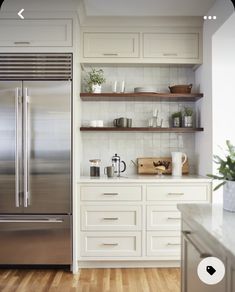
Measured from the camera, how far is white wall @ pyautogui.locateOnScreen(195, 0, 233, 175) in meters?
3.29

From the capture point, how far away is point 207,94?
3518mm

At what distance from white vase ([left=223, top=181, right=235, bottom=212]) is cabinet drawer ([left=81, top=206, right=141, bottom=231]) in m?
1.57

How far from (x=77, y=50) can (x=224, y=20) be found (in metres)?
1.39

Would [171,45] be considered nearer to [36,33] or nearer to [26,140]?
[36,33]

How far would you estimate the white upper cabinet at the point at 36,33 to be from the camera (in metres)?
3.28

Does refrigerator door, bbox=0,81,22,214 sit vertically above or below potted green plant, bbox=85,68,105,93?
below

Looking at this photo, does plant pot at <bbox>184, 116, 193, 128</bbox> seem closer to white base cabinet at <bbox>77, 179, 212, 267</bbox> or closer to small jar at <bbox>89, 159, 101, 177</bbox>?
white base cabinet at <bbox>77, 179, 212, 267</bbox>

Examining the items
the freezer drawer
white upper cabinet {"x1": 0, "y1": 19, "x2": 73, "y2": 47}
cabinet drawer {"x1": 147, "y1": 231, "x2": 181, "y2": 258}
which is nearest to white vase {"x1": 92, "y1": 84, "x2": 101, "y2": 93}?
white upper cabinet {"x1": 0, "y1": 19, "x2": 73, "y2": 47}

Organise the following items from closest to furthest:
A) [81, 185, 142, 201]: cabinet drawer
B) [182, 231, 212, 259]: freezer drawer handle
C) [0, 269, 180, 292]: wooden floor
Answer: [182, 231, 212, 259]: freezer drawer handle → [0, 269, 180, 292]: wooden floor → [81, 185, 142, 201]: cabinet drawer

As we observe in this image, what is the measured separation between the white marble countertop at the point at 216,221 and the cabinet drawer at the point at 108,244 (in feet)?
4.68

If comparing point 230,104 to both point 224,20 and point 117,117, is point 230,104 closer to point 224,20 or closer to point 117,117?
point 224,20

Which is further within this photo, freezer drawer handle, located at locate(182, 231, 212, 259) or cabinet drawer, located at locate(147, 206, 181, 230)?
cabinet drawer, located at locate(147, 206, 181, 230)

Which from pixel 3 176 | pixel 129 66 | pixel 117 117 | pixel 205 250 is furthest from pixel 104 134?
pixel 205 250

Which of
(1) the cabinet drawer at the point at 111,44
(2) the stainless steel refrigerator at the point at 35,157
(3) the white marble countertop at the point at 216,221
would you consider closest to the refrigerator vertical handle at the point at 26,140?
(2) the stainless steel refrigerator at the point at 35,157
